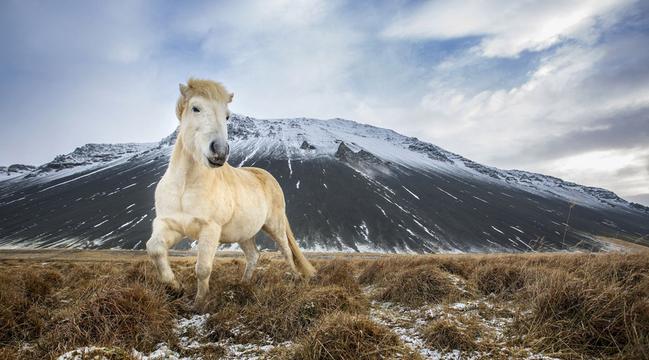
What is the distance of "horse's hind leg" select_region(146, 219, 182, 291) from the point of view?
5660 millimetres

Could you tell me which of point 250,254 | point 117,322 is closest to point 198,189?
point 117,322

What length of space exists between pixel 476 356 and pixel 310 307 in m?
2.14

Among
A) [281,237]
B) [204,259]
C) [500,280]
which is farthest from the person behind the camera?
[281,237]

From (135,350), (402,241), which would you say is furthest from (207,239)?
(402,241)

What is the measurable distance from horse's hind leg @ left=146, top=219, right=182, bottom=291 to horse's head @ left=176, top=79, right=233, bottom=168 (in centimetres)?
131

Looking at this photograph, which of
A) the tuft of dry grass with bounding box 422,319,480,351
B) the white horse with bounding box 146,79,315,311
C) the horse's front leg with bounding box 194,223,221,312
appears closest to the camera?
the tuft of dry grass with bounding box 422,319,480,351

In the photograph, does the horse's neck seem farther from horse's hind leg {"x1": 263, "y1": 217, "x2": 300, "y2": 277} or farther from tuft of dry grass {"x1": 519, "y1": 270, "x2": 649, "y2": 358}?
tuft of dry grass {"x1": 519, "y1": 270, "x2": 649, "y2": 358}

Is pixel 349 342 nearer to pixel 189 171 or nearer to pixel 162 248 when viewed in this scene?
pixel 162 248

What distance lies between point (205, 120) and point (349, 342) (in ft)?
13.6

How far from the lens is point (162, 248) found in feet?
18.7

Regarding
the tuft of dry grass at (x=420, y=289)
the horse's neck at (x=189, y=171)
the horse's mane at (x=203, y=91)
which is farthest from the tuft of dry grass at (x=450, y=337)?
the horse's mane at (x=203, y=91)

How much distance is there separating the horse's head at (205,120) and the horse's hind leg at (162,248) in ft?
4.31

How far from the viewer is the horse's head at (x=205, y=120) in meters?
5.37

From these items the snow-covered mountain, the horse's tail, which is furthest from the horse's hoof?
the snow-covered mountain
